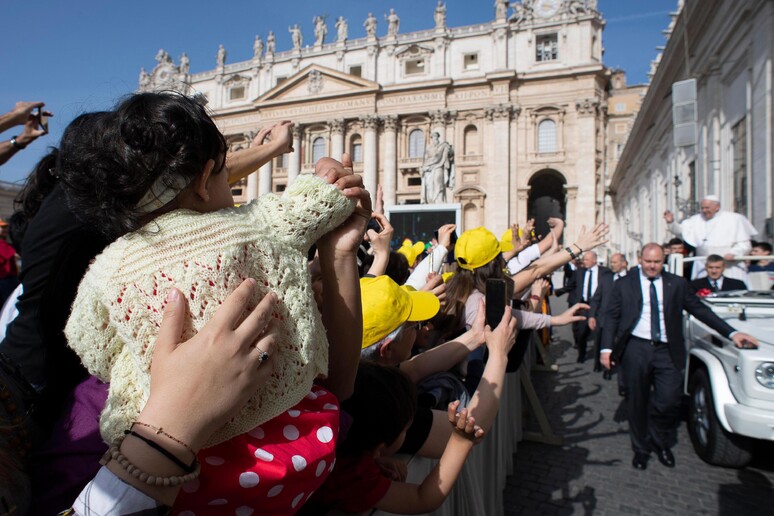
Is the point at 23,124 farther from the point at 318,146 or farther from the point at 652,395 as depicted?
the point at 318,146

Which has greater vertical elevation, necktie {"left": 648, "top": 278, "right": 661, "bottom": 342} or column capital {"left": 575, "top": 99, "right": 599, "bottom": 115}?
column capital {"left": 575, "top": 99, "right": 599, "bottom": 115}

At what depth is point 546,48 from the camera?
113 ft

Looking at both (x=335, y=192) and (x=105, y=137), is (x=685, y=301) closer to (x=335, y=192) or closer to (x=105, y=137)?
(x=335, y=192)

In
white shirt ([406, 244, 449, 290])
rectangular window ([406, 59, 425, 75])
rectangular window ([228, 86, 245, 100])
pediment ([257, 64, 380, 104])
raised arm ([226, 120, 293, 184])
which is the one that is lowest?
white shirt ([406, 244, 449, 290])

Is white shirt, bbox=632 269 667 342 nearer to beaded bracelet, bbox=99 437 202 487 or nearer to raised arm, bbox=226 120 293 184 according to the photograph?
raised arm, bbox=226 120 293 184

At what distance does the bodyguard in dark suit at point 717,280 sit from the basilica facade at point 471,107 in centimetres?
2597

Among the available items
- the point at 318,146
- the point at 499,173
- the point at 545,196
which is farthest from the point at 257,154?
the point at 545,196

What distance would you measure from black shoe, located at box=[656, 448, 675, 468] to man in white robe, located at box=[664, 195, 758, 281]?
396 centimetres

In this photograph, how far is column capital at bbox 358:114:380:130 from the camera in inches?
1452

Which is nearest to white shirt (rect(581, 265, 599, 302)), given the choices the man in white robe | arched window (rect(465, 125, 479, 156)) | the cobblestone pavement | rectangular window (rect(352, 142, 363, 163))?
the man in white robe

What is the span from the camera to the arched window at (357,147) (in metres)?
38.2

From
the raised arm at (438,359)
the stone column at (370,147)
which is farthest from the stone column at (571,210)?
the raised arm at (438,359)

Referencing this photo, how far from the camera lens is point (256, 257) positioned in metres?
0.94

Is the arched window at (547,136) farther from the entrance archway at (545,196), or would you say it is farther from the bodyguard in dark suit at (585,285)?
the bodyguard in dark suit at (585,285)
